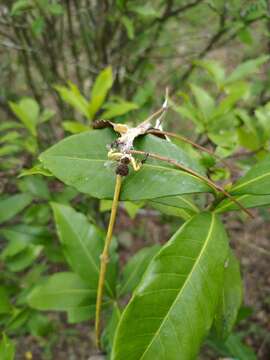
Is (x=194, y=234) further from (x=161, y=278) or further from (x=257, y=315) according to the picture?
(x=257, y=315)

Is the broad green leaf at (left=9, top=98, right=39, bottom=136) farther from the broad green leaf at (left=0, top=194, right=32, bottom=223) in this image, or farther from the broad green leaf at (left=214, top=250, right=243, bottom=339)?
the broad green leaf at (left=214, top=250, right=243, bottom=339)

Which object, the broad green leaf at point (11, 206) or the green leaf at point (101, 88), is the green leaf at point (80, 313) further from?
the green leaf at point (101, 88)

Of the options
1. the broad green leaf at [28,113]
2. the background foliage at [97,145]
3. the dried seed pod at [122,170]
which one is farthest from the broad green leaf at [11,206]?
the dried seed pod at [122,170]

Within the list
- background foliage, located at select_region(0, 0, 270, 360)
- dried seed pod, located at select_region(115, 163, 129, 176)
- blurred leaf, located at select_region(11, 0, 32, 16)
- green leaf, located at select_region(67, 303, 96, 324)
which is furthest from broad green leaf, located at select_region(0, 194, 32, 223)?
dried seed pod, located at select_region(115, 163, 129, 176)

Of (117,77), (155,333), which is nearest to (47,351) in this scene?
(117,77)

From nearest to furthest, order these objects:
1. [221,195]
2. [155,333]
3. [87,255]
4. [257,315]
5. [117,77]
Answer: [155,333] → [221,195] → [87,255] → [117,77] → [257,315]

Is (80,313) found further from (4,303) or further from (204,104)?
(204,104)
